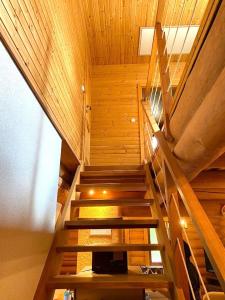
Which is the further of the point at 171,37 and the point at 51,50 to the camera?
the point at 171,37

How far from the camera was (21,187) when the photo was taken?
1.47 m

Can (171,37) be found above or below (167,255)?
above

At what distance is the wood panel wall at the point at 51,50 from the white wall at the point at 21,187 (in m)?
0.17

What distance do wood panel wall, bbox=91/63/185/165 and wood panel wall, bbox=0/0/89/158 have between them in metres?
1.17

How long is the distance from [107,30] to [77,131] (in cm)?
247

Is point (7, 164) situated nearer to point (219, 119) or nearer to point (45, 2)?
point (219, 119)

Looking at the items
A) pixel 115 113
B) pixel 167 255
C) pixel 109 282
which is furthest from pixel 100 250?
pixel 115 113

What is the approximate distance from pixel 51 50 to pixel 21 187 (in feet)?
4.97

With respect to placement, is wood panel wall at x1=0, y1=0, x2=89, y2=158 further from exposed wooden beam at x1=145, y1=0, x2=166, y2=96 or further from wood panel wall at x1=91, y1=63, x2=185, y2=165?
wood panel wall at x1=91, y1=63, x2=185, y2=165

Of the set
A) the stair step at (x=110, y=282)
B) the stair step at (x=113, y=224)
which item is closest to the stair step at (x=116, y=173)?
the stair step at (x=113, y=224)

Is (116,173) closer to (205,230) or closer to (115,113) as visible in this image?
(115,113)

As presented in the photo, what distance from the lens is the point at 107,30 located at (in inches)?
191

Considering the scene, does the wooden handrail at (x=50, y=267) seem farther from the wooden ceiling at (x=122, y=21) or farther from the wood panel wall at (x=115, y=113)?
the wooden ceiling at (x=122, y=21)

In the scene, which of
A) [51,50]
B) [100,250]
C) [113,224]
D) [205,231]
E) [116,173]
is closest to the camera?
[205,231]
